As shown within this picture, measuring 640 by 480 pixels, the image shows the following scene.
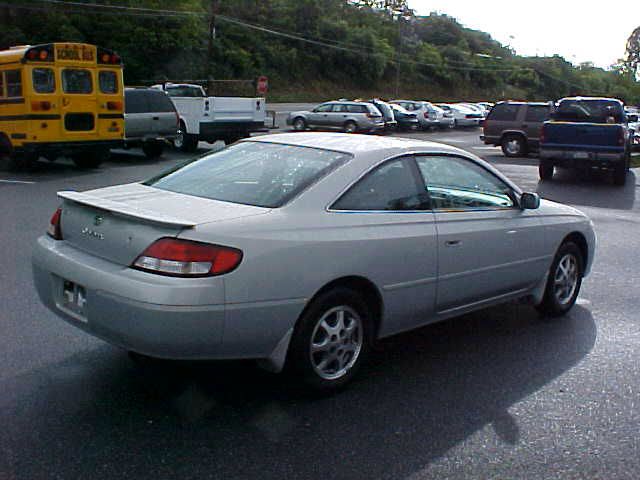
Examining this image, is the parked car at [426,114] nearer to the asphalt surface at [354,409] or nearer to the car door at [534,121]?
the car door at [534,121]

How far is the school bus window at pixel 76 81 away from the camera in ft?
50.8

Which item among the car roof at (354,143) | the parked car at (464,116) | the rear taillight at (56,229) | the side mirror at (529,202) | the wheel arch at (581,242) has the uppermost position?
the car roof at (354,143)

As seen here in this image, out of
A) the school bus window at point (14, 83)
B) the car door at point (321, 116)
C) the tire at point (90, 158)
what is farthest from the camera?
the car door at point (321, 116)

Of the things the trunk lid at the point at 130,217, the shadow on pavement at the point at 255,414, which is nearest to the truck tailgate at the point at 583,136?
the shadow on pavement at the point at 255,414

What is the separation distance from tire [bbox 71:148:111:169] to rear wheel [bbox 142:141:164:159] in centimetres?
265

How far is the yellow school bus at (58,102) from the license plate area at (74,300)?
1147 centimetres

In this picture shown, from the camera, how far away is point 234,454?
392 cm

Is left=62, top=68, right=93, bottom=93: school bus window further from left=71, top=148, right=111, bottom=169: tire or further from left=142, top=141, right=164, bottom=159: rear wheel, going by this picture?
left=142, top=141, right=164, bottom=159: rear wheel

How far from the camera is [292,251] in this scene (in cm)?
432

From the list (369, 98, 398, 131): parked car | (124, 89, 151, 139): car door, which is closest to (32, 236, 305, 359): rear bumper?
(124, 89, 151, 139): car door

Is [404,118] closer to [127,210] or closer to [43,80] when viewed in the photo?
[43,80]

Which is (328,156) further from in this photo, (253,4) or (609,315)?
(253,4)

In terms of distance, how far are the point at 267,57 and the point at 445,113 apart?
30714mm

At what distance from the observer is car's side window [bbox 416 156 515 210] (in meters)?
5.41
